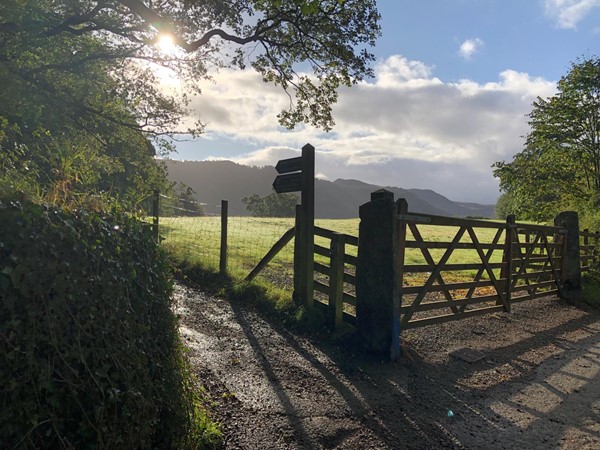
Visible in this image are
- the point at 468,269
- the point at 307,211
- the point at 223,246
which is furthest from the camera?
the point at 223,246

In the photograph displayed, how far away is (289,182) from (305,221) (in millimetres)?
766

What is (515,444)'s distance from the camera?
3.62m

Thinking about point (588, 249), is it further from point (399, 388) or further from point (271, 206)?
point (271, 206)

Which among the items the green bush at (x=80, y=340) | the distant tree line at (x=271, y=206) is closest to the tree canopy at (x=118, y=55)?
the green bush at (x=80, y=340)

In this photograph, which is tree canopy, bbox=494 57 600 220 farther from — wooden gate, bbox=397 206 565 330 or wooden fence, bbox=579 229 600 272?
wooden gate, bbox=397 206 565 330

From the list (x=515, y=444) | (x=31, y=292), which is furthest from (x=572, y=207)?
(x=31, y=292)

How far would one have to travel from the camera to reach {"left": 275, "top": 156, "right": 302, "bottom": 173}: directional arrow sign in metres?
6.70

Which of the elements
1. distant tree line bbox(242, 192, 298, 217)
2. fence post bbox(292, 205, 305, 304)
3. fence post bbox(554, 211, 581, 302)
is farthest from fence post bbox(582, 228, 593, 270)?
distant tree line bbox(242, 192, 298, 217)

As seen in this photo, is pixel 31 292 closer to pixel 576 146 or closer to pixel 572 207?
pixel 572 207

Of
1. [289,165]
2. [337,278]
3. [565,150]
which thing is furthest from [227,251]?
[565,150]

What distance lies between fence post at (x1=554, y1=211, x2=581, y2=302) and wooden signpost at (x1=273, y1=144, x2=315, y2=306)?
745 cm

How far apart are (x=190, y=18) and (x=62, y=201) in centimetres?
1118

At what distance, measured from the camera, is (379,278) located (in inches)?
207

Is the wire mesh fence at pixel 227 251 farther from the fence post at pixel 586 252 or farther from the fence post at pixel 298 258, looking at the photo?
the fence post at pixel 586 252
